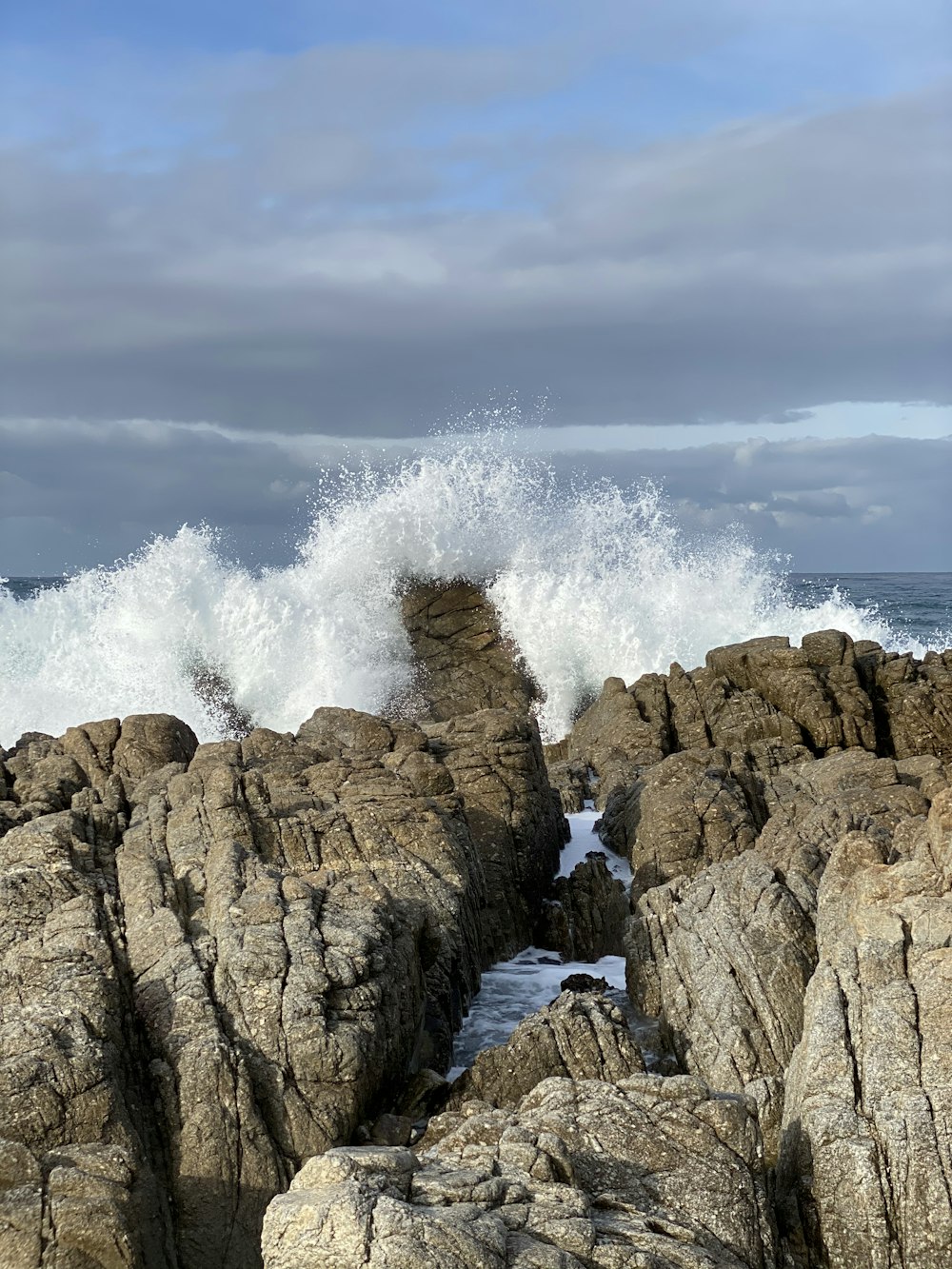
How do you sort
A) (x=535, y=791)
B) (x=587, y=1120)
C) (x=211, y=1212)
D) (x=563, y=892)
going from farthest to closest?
(x=535, y=791), (x=563, y=892), (x=211, y=1212), (x=587, y=1120)

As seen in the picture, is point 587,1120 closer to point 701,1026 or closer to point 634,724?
point 701,1026

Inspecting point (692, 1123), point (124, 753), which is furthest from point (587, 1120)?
point (124, 753)

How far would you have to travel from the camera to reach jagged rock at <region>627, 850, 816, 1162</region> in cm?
984

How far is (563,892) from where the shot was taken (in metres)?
14.6

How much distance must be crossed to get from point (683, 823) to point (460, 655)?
1495 cm

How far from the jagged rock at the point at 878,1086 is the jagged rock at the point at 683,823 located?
4362 mm

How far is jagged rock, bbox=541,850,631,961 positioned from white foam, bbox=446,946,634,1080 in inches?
7.2

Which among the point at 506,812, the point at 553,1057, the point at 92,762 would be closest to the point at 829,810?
the point at 506,812

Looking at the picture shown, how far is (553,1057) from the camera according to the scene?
977 centimetres

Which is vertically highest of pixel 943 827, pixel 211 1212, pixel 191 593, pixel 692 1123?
pixel 191 593

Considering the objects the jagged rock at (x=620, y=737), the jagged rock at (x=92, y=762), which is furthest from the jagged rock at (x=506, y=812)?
the jagged rock at (x=92, y=762)

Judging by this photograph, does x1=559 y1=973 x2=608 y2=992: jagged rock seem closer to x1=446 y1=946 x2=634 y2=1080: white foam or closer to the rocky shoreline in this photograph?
the rocky shoreline

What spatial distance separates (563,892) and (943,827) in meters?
5.23

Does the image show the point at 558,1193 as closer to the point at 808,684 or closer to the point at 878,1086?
the point at 878,1086
